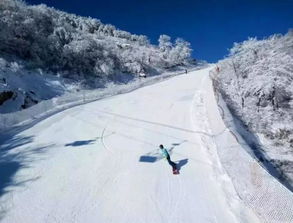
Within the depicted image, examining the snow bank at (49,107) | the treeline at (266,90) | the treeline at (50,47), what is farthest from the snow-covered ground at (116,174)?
the treeline at (50,47)

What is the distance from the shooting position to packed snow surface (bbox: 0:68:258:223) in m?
8.70

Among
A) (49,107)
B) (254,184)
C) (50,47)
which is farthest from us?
(50,47)

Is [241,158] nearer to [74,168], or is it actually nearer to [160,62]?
[74,168]

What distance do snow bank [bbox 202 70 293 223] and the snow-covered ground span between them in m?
0.22

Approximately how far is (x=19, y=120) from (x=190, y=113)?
402 inches

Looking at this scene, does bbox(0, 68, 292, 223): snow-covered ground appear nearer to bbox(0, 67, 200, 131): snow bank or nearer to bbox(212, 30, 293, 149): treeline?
bbox(0, 67, 200, 131): snow bank

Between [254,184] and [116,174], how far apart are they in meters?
4.89

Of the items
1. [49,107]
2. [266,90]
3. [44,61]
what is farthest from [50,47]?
[266,90]

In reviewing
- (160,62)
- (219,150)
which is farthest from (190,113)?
(160,62)

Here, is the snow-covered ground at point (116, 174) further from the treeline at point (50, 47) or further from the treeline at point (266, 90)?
the treeline at point (50, 47)

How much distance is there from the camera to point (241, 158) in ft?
30.5

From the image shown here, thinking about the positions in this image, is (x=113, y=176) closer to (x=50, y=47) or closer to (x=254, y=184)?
(x=254, y=184)

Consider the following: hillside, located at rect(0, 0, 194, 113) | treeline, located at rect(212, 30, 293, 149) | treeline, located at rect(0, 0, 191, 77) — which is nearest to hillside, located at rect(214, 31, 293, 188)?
treeline, located at rect(212, 30, 293, 149)

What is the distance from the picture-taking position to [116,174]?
11.1 m
